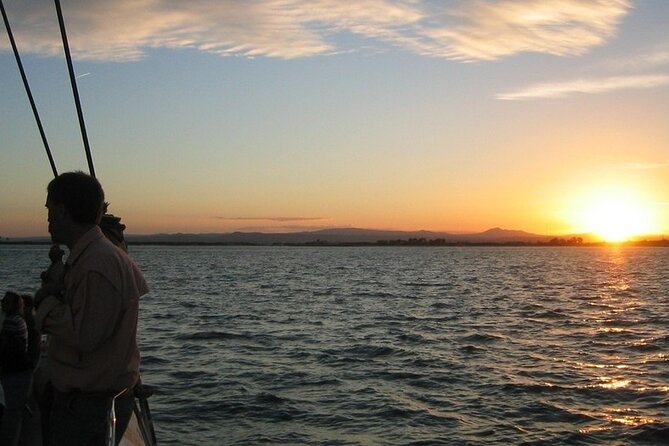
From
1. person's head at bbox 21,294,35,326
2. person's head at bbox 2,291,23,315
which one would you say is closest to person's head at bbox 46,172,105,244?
person's head at bbox 2,291,23,315

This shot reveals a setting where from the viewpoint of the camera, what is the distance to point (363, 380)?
17.1 meters

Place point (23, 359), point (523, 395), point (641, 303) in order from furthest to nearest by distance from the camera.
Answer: point (641, 303), point (523, 395), point (23, 359)

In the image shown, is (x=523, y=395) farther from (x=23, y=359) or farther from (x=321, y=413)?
(x=23, y=359)

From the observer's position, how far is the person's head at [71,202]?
4.07 metres

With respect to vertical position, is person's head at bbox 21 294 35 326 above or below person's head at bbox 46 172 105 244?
below

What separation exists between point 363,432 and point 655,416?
18.0 feet

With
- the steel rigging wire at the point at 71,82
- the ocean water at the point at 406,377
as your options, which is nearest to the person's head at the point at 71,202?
the steel rigging wire at the point at 71,82

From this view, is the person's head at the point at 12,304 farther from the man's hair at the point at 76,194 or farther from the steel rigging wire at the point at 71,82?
the man's hair at the point at 76,194

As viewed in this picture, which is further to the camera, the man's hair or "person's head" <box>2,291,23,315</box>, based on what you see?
"person's head" <box>2,291,23,315</box>

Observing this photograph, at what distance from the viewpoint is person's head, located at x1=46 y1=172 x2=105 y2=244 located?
4.07 metres

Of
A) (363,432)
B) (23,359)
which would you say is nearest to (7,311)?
(23,359)

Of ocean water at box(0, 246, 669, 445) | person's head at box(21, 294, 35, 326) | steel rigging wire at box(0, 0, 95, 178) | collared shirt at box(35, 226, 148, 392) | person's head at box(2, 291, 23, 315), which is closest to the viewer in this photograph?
collared shirt at box(35, 226, 148, 392)

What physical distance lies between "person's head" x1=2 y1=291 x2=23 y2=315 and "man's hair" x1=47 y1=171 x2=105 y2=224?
5.04 m

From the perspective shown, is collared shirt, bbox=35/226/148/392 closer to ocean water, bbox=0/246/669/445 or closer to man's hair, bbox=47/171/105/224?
man's hair, bbox=47/171/105/224
